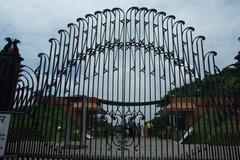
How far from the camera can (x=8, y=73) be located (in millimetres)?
5395

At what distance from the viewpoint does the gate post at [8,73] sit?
527cm

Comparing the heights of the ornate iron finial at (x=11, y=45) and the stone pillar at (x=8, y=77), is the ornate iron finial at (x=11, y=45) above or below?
above

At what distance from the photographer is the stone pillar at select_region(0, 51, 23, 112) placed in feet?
17.3

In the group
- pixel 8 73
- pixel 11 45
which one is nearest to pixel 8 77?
pixel 8 73

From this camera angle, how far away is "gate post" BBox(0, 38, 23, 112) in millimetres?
5266

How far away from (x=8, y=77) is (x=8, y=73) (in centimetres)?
8

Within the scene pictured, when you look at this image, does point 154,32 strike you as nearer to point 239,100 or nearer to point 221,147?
point 239,100

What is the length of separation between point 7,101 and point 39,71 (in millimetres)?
908

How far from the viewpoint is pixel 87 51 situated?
611 cm

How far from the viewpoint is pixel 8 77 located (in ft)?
17.7

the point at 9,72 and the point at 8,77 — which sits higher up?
the point at 9,72

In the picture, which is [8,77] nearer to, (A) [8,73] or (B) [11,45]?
(A) [8,73]

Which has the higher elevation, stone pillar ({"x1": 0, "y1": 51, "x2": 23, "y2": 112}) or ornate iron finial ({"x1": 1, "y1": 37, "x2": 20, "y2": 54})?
ornate iron finial ({"x1": 1, "y1": 37, "x2": 20, "y2": 54})

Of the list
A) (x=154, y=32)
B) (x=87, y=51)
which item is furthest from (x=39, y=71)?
(x=154, y=32)
